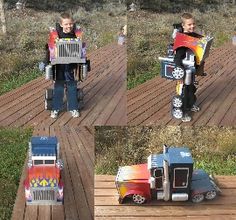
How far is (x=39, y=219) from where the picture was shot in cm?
553

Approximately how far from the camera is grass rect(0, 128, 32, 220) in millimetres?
5789

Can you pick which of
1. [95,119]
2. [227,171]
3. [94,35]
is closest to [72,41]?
[95,119]

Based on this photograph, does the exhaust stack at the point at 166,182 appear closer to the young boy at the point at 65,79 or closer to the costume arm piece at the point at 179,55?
the costume arm piece at the point at 179,55

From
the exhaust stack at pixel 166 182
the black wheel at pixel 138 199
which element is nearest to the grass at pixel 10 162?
the black wheel at pixel 138 199

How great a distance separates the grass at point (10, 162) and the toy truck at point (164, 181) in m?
1.15

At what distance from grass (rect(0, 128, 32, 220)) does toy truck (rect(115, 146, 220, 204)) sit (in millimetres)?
1150

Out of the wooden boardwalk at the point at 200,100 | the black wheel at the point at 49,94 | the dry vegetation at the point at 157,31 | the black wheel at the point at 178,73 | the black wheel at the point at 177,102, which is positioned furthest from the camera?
the dry vegetation at the point at 157,31

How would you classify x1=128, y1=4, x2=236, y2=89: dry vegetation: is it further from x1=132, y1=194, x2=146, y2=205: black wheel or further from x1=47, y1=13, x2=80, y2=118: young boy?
x1=132, y1=194, x2=146, y2=205: black wheel

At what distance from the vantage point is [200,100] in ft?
24.8

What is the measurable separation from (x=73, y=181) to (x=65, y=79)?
1.27 metres

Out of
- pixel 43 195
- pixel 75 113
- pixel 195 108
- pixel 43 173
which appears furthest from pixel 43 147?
pixel 195 108

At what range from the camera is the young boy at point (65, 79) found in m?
6.38

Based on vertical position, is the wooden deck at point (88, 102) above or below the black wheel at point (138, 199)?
above

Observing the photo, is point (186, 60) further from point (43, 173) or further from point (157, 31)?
point (157, 31)
